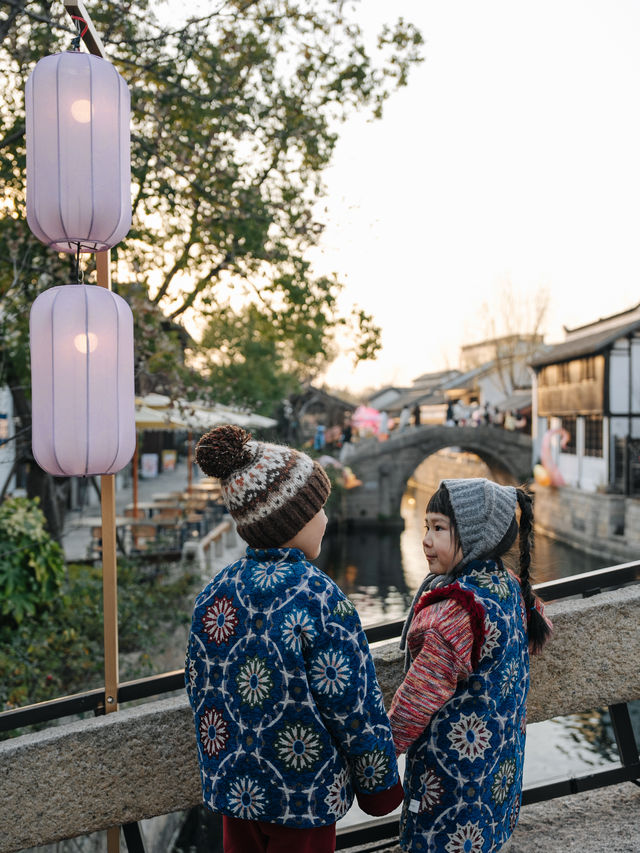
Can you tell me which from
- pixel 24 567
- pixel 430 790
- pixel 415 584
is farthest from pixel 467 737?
pixel 415 584

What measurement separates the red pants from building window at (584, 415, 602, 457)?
78.1 ft

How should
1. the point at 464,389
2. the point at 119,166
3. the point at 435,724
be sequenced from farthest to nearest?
the point at 464,389, the point at 119,166, the point at 435,724

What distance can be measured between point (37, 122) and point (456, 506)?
173 cm

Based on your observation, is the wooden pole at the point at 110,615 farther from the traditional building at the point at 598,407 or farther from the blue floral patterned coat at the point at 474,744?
the traditional building at the point at 598,407

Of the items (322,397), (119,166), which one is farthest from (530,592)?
(322,397)

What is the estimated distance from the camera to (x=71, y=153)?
231 centimetres

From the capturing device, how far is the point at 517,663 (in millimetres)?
1766

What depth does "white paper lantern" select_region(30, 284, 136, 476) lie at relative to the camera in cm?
229

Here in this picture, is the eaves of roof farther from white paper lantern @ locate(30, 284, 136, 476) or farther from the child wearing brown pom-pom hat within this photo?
the child wearing brown pom-pom hat

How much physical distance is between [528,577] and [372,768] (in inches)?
25.9

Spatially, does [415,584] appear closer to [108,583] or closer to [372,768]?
[108,583]

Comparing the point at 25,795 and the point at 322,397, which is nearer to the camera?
the point at 25,795

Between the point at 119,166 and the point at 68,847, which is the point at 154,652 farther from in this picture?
the point at 119,166

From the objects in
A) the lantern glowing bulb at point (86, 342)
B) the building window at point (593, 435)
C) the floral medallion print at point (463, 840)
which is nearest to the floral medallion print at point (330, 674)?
the floral medallion print at point (463, 840)
